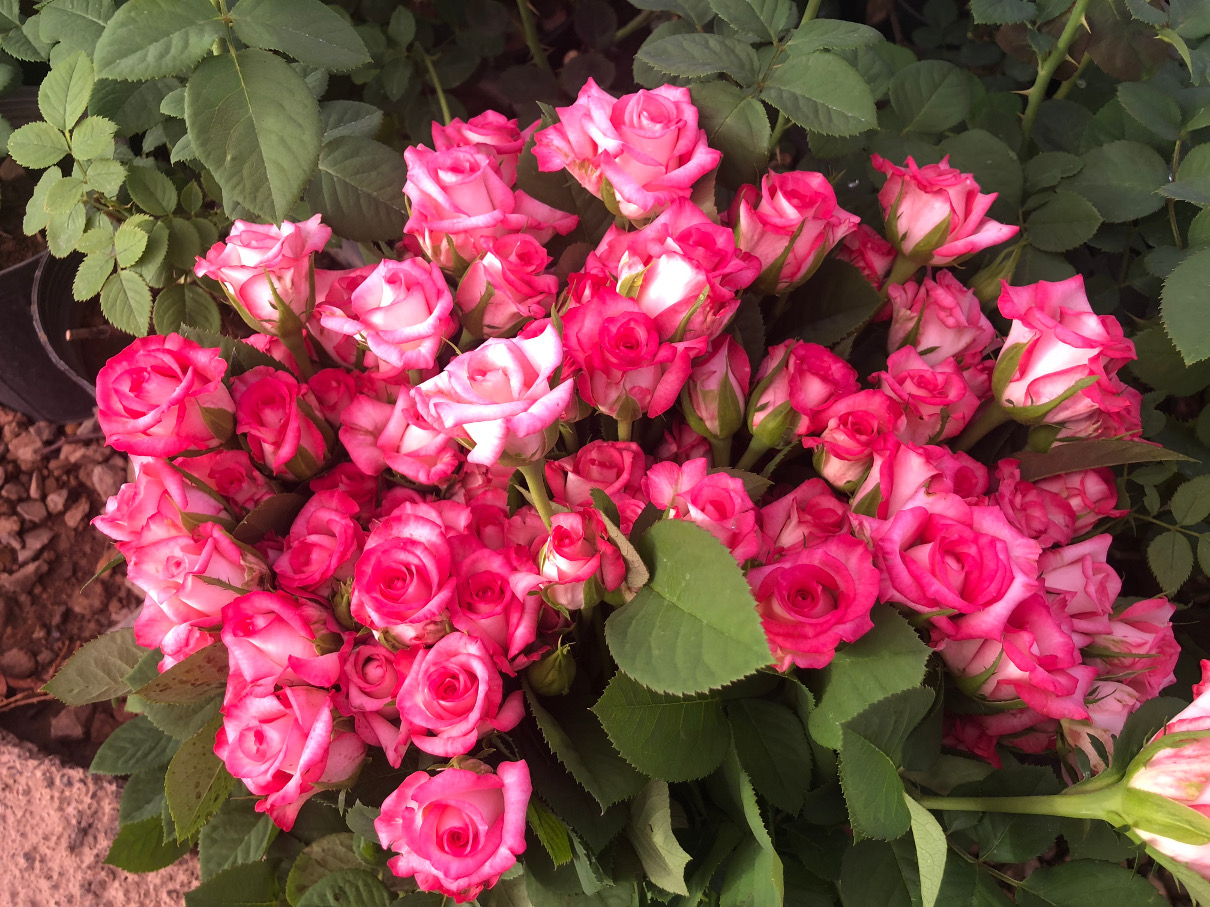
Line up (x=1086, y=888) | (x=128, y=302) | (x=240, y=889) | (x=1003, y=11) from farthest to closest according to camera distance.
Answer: (x=128, y=302) → (x=1003, y=11) → (x=240, y=889) → (x=1086, y=888)

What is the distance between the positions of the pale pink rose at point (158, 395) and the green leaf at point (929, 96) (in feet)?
2.33

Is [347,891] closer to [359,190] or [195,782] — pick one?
[195,782]

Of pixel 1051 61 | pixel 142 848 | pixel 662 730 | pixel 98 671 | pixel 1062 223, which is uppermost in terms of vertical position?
pixel 1051 61

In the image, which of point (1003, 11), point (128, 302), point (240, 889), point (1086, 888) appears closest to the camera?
point (1086, 888)

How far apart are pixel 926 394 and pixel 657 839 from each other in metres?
0.32

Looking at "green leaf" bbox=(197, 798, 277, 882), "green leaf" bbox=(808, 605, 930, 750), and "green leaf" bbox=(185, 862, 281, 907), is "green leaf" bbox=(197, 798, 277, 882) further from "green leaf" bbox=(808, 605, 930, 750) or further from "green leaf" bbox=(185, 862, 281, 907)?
"green leaf" bbox=(808, 605, 930, 750)

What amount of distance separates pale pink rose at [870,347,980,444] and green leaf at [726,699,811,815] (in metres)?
0.20

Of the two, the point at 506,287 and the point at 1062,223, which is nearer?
the point at 506,287

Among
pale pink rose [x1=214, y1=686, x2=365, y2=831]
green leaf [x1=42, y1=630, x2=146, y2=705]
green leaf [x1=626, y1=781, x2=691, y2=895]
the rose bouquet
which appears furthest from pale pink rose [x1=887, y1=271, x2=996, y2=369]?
green leaf [x1=42, y1=630, x2=146, y2=705]

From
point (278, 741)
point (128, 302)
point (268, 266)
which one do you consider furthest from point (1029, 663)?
point (128, 302)

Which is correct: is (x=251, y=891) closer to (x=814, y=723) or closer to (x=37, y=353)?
(x=814, y=723)

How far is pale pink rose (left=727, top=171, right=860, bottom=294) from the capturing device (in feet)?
1.80

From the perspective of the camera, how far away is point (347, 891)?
0.59 m

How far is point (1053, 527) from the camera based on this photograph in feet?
1.93
